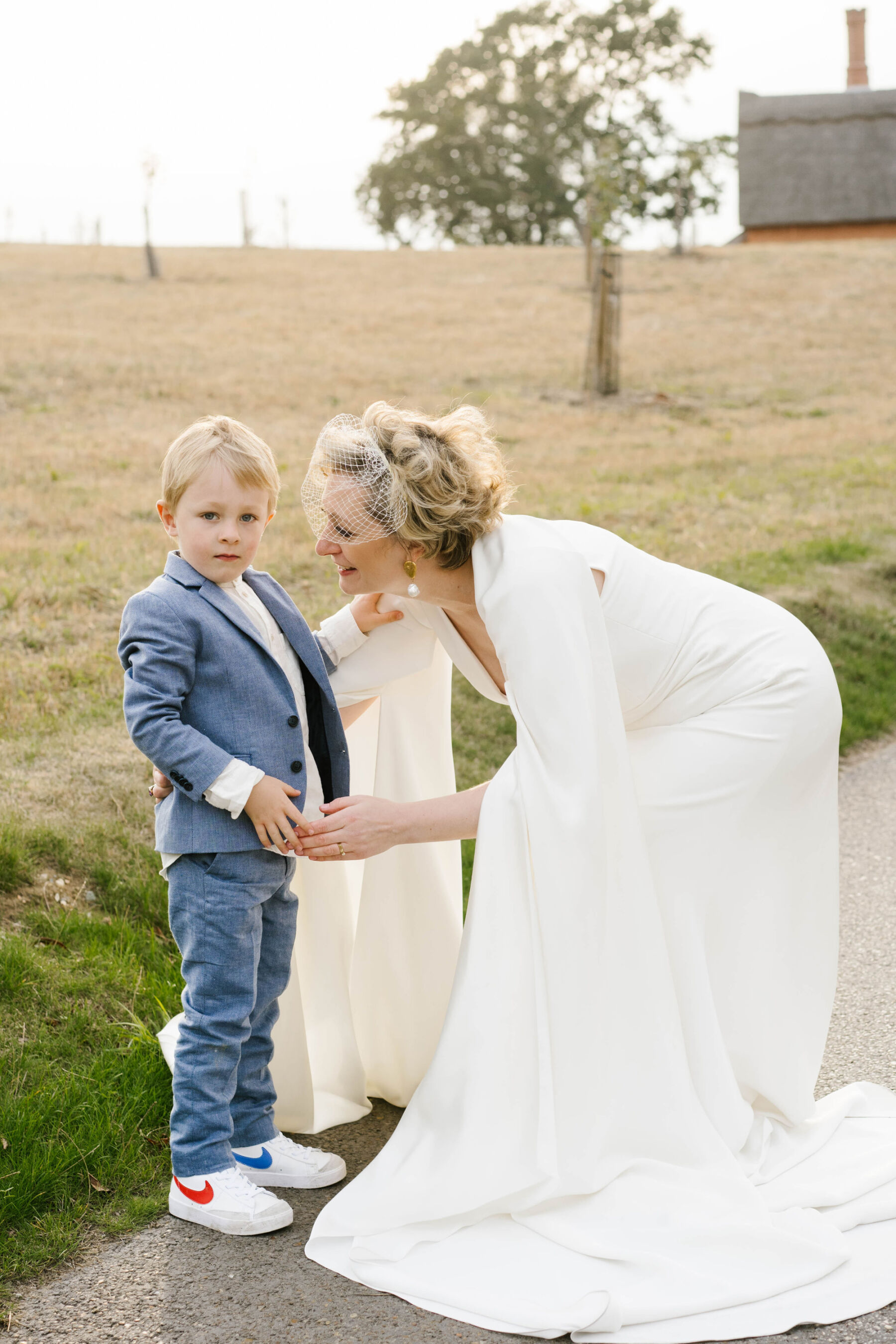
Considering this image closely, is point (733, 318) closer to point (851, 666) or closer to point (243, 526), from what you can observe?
point (851, 666)

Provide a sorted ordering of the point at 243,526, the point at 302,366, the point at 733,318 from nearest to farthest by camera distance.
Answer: the point at 243,526
the point at 302,366
the point at 733,318

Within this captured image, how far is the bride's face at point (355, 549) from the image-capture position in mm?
3148

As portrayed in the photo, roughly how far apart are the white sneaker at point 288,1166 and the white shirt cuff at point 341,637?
4.40 feet

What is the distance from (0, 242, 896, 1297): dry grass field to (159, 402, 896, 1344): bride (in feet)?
2.36

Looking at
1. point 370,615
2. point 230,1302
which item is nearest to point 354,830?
point 370,615

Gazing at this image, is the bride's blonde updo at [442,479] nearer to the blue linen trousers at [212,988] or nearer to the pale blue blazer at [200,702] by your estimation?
the pale blue blazer at [200,702]

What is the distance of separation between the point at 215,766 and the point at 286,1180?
1179 millimetres

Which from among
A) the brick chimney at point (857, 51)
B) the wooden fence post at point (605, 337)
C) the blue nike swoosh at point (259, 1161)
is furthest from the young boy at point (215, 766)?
the brick chimney at point (857, 51)

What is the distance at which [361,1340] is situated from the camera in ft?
8.58

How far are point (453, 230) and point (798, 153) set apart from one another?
46.7 ft

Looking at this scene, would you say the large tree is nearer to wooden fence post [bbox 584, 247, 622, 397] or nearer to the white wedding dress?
wooden fence post [bbox 584, 247, 622, 397]

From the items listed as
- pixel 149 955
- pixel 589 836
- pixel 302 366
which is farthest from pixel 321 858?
pixel 302 366

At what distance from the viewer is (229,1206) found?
3018 mm

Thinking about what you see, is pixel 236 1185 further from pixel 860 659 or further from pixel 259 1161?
pixel 860 659
